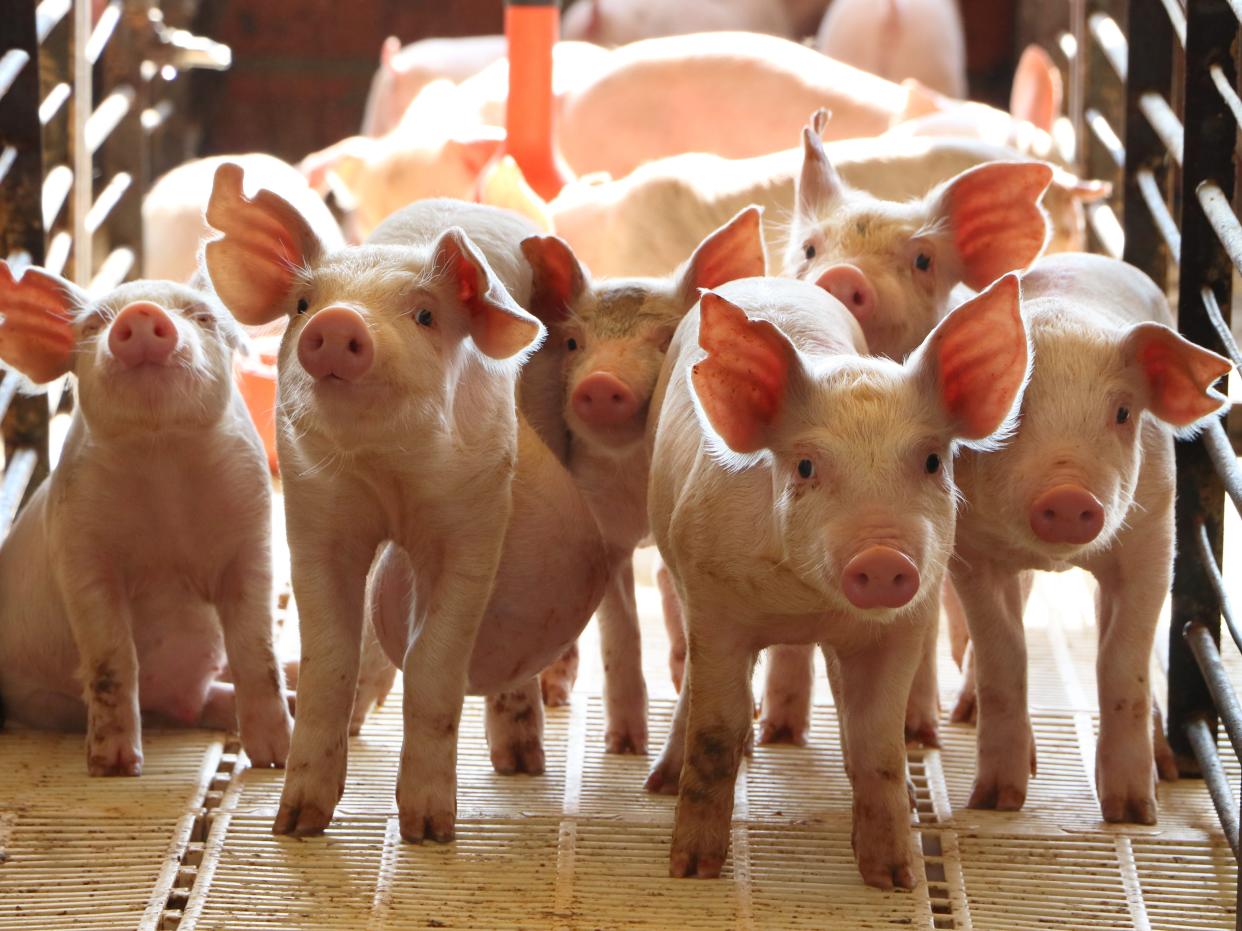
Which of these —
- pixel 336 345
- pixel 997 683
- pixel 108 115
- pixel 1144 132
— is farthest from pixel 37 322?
pixel 108 115

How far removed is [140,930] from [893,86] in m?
4.90

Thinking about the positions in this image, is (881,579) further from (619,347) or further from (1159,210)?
(1159,210)

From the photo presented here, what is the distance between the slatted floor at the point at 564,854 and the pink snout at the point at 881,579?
51 cm

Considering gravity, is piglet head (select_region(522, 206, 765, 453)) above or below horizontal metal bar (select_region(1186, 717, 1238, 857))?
above

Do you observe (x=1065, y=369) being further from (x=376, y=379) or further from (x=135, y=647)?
(x=135, y=647)

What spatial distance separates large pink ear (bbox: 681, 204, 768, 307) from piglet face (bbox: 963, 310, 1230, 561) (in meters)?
0.65

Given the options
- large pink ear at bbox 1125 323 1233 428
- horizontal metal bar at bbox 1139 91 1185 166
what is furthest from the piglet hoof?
horizontal metal bar at bbox 1139 91 1185 166

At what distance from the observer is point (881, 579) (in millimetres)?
2355

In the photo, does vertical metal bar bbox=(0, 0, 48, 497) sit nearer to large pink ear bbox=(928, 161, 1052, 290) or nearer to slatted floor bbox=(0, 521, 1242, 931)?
slatted floor bbox=(0, 521, 1242, 931)

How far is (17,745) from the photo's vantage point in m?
3.34

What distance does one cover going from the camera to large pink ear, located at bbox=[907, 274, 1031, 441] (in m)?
2.60

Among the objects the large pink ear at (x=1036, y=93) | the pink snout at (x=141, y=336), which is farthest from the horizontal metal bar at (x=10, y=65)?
the large pink ear at (x=1036, y=93)

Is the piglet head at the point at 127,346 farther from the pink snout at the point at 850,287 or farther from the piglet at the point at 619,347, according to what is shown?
the pink snout at the point at 850,287

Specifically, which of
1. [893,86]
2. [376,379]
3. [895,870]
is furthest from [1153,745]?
[893,86]
